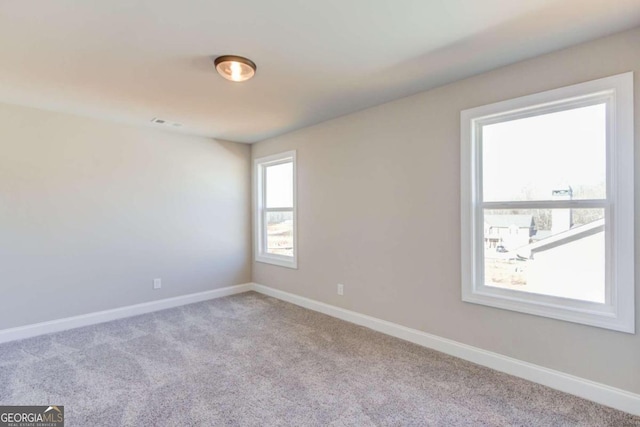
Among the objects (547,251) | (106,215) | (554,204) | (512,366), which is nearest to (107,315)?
(106,215)

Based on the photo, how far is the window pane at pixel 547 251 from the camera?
6.96 feet

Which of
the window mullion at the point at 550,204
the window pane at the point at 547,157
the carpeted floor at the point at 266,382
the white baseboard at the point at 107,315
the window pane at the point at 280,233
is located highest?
the window pane at the point at 547,157

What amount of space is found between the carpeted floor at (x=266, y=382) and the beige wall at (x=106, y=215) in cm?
57

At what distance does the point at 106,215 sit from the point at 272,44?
296 cm

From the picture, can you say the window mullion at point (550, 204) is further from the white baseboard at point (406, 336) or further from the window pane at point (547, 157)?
the white baseboard at point (406, 336)

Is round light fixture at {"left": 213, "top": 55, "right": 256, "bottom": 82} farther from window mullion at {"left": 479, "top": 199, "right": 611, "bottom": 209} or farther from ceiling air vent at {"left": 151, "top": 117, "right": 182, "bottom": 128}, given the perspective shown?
window mullion at {"left": 479, "top": 199, "right": 611, "bottom": 209}

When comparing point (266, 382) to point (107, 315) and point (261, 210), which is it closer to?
point (107, 315)

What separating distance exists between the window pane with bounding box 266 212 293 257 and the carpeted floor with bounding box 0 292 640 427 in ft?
4.62

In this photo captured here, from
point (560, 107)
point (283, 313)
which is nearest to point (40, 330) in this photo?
point (283, 313)

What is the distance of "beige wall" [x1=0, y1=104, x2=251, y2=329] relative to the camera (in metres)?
3.17

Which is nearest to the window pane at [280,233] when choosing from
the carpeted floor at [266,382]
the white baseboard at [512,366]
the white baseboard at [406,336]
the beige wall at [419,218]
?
the beige wall at [419,218]

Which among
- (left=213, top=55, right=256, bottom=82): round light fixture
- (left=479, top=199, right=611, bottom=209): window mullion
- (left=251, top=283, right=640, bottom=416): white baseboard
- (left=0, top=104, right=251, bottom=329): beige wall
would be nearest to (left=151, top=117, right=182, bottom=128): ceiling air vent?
(left=0, top=104, right=251, bottom=329): beige wall

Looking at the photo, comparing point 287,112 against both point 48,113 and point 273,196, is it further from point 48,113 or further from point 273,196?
point 48,113

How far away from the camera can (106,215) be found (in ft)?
12.1
